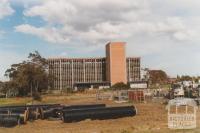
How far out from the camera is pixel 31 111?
34469 mm

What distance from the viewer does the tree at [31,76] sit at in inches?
4382

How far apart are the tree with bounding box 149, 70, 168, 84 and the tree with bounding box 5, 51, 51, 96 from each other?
242 ft

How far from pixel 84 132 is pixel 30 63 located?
9282 centimetres

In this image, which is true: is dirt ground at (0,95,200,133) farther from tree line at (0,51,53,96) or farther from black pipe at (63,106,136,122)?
tree line at (0,51,53,96)

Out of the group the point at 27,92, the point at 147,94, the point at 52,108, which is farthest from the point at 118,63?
the point at 52,108

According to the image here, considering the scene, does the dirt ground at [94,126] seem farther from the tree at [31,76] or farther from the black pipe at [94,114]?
the tree at [31,76]

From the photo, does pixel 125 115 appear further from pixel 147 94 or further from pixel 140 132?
pixel 147 94

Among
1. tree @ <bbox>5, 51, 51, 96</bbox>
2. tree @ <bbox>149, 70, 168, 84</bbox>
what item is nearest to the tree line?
tree @ <bbox>5, 51, 51, 96</bbox>

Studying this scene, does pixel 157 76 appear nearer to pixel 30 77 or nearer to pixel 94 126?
pixel 30 77

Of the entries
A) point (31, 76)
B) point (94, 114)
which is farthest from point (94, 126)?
point (31, 76)

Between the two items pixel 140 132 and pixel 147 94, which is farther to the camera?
pixel 147 94

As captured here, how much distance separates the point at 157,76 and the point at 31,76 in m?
88.2

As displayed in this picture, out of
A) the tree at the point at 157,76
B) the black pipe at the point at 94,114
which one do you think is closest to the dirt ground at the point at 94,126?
the black pipe at the point at 94,114

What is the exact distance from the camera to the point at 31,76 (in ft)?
370
